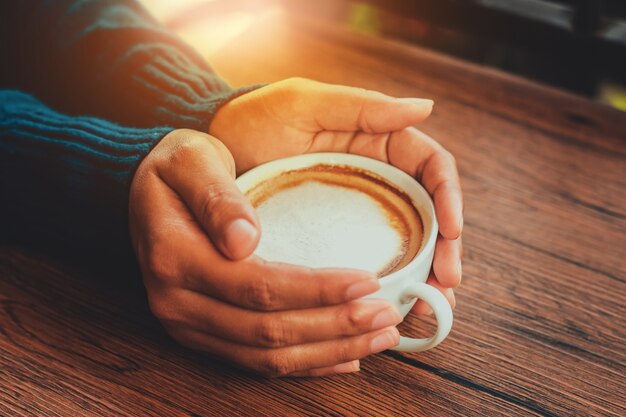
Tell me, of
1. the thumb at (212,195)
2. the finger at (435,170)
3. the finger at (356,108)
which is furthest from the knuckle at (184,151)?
the finger at (435,170)

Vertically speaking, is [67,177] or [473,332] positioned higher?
[67,177]

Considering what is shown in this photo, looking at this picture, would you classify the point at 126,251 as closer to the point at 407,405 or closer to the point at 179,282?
the point at 179,282

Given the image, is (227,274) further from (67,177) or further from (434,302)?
(67,177)

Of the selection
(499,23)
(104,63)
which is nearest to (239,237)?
(104,63)

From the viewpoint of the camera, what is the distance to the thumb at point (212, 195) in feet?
2.06

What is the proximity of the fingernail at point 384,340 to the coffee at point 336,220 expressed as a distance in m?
0.07

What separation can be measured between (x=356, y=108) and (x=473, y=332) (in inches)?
15.0

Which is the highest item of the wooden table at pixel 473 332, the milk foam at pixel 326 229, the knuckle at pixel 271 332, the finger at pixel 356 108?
the finger at pixel 356 108

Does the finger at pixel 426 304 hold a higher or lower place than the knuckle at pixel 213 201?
lower

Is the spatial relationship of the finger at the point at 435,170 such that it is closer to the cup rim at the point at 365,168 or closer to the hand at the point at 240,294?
the cup rim at the point at 365,168

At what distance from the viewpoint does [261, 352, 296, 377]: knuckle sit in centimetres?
65

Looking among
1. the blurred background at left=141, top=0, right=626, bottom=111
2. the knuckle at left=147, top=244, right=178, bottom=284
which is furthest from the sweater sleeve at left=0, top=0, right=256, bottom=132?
the knuckle at left=147, top=244, right=178, bottom=284

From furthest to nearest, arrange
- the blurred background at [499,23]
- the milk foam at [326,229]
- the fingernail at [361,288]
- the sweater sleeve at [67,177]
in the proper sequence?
the blurred background at [499,23] → the sweater sleeve at [67,177] → the milk foam at [326,229] → the fingernail at [361,288]

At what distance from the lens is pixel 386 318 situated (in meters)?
0.64
